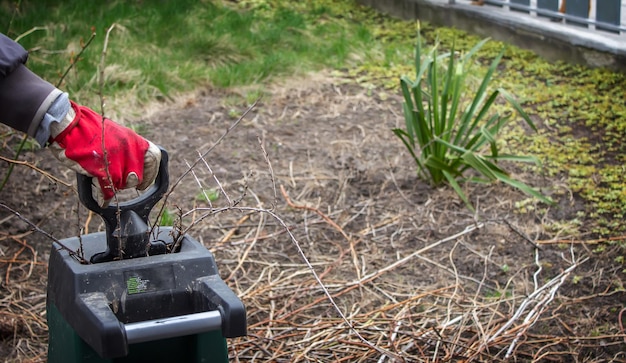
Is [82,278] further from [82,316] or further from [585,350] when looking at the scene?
[585,350]

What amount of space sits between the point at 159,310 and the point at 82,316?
0.64ft

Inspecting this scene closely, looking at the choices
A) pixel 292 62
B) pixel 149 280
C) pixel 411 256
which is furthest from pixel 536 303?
pixel 292 62

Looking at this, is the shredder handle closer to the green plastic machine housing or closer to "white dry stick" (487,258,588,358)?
the green plastic machine housing

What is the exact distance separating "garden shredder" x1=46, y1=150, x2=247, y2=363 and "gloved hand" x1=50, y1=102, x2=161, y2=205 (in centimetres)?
5

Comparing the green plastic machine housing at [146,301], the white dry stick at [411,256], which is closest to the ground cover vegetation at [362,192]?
the white dry stick at [411,256]

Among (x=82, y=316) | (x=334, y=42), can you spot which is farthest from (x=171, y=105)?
(x=82, y=316)

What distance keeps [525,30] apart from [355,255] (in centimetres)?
282

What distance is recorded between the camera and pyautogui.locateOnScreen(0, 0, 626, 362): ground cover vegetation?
9.32 ft

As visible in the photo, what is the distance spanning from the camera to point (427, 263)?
10.7 ft

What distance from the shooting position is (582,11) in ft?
17.2

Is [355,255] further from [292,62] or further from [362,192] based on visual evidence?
[292,62]

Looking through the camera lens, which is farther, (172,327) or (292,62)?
(292,62)

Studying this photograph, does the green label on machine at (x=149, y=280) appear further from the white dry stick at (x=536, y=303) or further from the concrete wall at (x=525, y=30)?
the concrete wall at (x=525, y=30)

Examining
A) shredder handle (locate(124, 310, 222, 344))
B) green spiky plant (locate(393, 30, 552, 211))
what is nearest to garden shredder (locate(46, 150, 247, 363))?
shredder handle (locate(124, 310, 222, 344))
